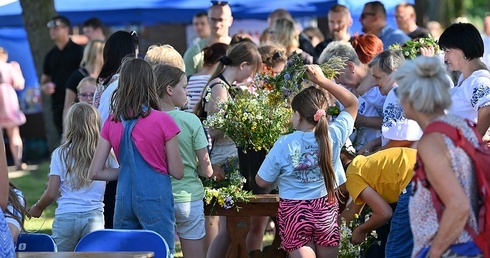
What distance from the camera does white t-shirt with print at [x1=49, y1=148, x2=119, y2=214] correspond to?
19.1ft

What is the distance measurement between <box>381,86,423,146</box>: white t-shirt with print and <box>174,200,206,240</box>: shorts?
1.26m

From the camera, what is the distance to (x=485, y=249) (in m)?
3.74

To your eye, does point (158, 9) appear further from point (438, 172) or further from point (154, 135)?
point (438, 172)

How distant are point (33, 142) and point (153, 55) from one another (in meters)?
9.79

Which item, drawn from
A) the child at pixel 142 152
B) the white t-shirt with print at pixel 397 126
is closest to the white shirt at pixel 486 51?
the white t-shirt with print at pixel 397 126

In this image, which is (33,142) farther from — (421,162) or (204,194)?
(421,162)

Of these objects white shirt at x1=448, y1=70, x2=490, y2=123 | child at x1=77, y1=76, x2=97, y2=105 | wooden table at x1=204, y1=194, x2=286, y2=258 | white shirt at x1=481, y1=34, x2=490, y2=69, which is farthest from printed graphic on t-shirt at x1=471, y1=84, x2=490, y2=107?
white shirt at x1=481, y1=34, x2=490, y2=69

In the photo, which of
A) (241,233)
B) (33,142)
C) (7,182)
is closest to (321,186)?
(241,233)

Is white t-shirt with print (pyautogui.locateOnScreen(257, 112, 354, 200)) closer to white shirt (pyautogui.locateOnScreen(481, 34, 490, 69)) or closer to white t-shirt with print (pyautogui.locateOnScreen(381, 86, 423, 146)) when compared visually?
white t-shirt with print (pyautogui.locateOnScreen(381, 86, 423, 146))

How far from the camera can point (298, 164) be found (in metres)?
5.59

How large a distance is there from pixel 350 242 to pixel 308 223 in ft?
1.45

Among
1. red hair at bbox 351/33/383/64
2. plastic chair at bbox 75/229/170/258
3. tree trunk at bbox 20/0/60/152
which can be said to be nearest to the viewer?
plastic chair at bbox 75/229/170/258

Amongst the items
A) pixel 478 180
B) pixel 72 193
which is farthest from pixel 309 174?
pixel 478 180

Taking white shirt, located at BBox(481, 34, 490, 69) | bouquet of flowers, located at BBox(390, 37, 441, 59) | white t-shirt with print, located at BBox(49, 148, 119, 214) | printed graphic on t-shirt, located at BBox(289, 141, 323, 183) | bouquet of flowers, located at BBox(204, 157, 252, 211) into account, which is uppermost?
bouquet of flowers, located at BBox(390, 37, 441, 59)
